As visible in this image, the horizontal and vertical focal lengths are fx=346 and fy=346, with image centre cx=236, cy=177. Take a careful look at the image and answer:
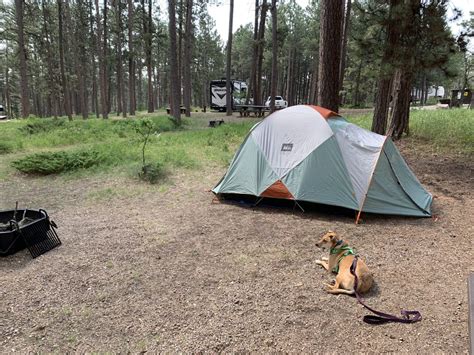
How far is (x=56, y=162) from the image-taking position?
305 inches

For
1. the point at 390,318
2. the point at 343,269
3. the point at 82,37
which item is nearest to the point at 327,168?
the point at 343,269

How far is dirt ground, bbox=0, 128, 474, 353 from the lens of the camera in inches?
103

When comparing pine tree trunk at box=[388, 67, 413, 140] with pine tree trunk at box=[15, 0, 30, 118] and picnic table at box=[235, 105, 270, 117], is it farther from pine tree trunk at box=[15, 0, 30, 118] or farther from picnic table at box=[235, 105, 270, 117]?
pine tree trunk at box=[15, 0, 30, 118]

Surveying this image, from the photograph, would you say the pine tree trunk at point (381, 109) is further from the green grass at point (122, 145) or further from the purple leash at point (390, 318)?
the purple leash at point (390, 318)

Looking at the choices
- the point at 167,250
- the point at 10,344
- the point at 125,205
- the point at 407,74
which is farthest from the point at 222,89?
the point at 10,344

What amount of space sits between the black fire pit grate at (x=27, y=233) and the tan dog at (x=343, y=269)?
3179 millimetres

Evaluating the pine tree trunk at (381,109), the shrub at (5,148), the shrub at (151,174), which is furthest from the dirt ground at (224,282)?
the shrub at (5,148)

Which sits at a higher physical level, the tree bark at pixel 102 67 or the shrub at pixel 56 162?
the tree bark at pixel 102 67

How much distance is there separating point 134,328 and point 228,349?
78 centimetres

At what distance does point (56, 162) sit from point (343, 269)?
683 cm

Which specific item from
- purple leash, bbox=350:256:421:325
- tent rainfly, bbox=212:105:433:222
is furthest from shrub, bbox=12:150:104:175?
purple leash, bbox=350:256:421:325

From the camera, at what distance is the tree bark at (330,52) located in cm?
681

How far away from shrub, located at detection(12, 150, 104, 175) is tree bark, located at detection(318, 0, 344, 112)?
216 inches

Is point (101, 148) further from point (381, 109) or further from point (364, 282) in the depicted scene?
point (364, 282)
